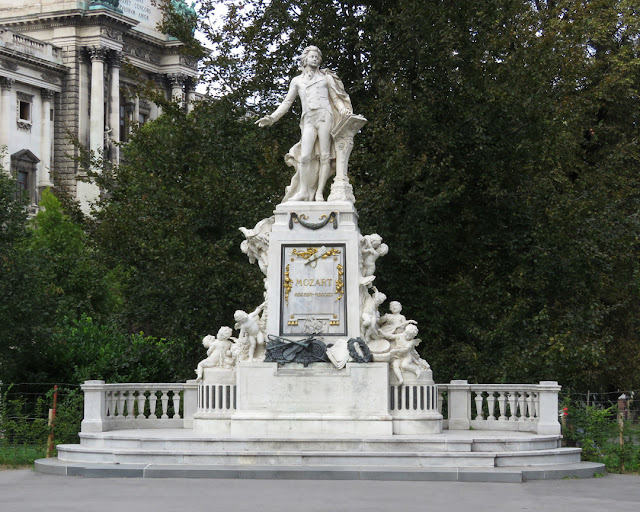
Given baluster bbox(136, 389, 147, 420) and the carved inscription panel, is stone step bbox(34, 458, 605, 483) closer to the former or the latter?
the carved inscription panel

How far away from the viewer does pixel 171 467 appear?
16.0 metres

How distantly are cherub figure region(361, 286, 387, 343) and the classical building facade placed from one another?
5643 centimetres

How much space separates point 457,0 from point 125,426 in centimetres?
1456

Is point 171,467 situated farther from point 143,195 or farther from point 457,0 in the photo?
point 457,0

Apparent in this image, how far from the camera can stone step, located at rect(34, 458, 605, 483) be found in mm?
15594

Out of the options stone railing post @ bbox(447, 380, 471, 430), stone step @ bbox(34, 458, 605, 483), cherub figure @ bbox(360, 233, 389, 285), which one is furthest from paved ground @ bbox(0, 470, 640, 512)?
cherub figure @ bbox(360, 233, 389, 285)

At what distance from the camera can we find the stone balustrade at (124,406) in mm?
18766

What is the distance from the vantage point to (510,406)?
1931cm

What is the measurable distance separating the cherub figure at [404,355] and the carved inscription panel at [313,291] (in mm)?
850

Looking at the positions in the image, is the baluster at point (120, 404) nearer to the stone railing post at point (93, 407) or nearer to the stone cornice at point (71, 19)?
the stone railing post at point (93, 407)

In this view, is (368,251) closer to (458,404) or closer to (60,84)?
(458,404)

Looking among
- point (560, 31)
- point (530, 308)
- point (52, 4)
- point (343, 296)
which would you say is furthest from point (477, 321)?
point (52, 4)

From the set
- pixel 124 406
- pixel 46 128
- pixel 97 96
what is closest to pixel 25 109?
pixel 46 128

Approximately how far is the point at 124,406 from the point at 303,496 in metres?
6.83
